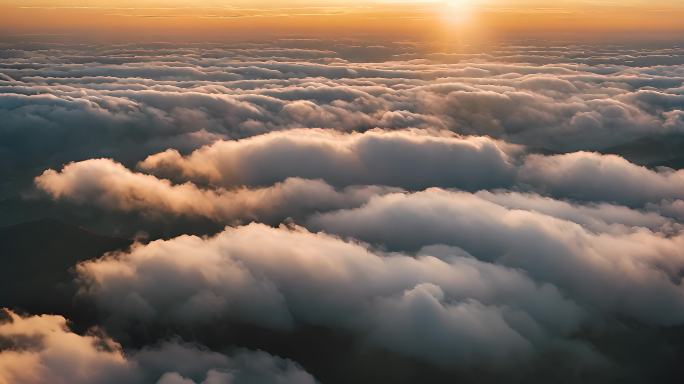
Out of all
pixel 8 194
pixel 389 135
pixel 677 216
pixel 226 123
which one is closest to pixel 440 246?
pixel 677 216

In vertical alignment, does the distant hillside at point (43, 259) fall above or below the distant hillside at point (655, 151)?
below

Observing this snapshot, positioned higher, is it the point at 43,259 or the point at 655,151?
the point at 655,151

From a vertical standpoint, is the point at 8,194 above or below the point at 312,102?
below

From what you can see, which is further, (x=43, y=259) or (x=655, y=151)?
(x=655, y=151)

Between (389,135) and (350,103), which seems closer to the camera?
(389,135)

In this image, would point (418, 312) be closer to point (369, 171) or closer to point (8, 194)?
point (369, 171)

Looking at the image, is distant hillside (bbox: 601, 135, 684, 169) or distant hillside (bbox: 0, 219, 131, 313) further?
distant hillside (bbox: 601, 135, 684, 169)

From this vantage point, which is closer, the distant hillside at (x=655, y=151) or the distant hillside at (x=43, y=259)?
the distant hillside at (x=43, y=259)

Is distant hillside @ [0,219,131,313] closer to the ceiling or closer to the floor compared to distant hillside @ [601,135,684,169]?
closer to the floor
